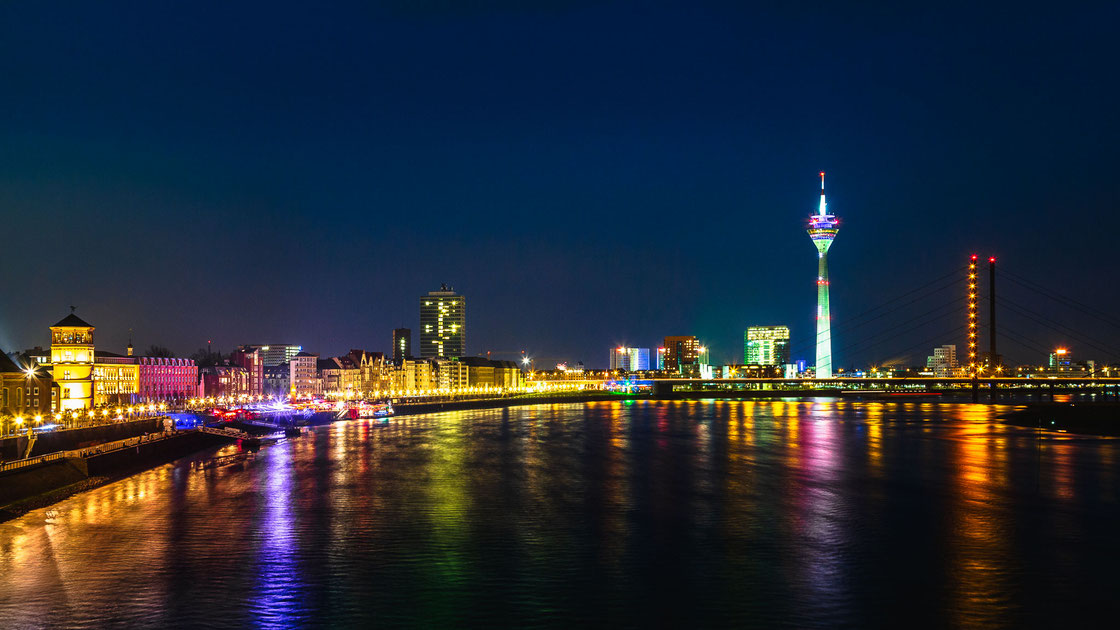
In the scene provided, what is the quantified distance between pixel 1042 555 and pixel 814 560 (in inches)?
264

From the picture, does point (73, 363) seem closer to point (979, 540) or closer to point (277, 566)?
point (277, 566)

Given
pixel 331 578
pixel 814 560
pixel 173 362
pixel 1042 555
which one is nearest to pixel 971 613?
pixel 814 560

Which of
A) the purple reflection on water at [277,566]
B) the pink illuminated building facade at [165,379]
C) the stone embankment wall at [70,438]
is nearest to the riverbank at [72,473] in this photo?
the stone embankment wall at [70,438]

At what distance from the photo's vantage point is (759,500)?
119 feet

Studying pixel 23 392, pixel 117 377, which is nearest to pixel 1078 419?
pixel 23 392

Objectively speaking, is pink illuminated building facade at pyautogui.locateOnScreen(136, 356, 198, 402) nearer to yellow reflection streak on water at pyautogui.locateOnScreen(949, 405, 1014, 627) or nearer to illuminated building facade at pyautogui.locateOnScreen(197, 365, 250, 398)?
illuminated building facade at pyautogui.locateOnScreen(197, 365, 250, 398)

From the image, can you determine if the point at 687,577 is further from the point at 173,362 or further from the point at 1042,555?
the point at 173,362

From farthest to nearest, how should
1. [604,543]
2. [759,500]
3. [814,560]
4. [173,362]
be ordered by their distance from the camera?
[173,362], [759,500], [604,543], [814,560]

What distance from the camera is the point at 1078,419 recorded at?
78.6 meters

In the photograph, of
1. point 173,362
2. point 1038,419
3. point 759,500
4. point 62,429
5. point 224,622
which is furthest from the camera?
point 173,362

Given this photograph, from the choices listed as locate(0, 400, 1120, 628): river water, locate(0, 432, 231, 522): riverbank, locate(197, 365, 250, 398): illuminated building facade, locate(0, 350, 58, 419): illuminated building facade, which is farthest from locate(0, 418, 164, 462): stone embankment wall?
locate(197, 365, 250, 398): illuminated building facade

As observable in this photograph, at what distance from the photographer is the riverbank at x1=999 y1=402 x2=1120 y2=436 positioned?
73.4 metres

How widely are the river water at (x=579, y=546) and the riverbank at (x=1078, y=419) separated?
26.0 meters

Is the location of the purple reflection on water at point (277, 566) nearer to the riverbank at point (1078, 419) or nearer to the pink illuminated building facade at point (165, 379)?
the riverbank at point (1078, 419)
